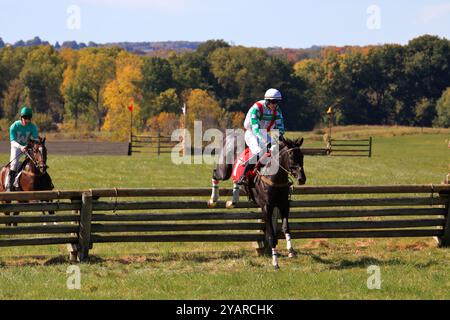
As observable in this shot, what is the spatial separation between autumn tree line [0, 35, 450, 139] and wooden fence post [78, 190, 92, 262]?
8270 centimetres

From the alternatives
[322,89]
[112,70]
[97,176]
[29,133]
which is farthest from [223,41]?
[29,133]

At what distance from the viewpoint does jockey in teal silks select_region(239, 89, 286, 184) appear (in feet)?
47.6

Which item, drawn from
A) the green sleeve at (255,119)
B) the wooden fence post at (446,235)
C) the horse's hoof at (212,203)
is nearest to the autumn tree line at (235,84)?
the wooden fence post at (446,235)

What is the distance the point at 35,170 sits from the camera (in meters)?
18.2

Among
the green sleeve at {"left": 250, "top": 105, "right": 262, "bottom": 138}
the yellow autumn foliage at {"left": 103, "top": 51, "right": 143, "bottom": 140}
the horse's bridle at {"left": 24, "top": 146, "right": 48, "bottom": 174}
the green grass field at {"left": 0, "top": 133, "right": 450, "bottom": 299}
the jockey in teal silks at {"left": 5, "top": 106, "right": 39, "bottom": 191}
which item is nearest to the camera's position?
the green grass field at {"left": 0, "top": 133, "right": 450, "bottom": 299}

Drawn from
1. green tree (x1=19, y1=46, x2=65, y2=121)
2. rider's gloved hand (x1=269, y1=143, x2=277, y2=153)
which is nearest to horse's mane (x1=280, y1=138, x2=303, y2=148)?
rider's gloved hand (x1=269, y1=143, x2=277, y2=153)

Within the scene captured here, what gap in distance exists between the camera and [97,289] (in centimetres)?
1225

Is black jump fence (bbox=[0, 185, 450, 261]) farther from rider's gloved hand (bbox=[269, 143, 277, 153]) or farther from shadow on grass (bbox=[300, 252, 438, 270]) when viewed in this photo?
rider's gloved hand (bbox=[269, 143, 277, 153])

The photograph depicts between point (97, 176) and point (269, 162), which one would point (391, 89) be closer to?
point (97, 176)

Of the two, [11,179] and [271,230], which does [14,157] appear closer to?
[11,179]

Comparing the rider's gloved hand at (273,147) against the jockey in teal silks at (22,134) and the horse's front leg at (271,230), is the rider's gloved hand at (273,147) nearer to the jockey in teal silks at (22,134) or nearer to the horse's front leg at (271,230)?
the horse's front leg at (271,230)

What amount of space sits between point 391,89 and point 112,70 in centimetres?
4736

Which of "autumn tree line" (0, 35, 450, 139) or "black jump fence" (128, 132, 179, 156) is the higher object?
"autumn tree line" (0, 35, 450, 139)

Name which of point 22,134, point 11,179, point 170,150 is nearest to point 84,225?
point 22,134
